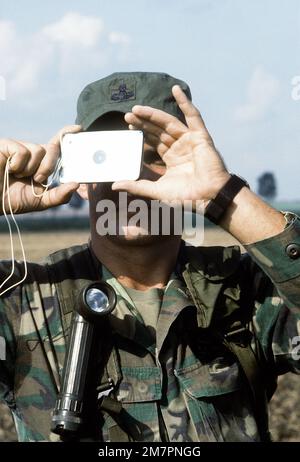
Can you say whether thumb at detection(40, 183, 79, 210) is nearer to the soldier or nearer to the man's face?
→ the soldier

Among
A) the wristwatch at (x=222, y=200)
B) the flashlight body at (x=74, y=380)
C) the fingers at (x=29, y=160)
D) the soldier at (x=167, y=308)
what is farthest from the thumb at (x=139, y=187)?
the flashlight body at (x=74, y=380)

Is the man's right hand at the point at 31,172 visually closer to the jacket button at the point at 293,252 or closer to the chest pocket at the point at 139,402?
the chest pocket at the point at 139,402

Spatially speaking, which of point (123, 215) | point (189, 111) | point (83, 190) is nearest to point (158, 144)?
point (189, 111)

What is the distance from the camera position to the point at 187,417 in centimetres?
392

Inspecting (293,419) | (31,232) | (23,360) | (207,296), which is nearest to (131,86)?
(207,296)

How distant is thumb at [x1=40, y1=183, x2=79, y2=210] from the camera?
397 cm

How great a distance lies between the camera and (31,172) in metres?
4.02

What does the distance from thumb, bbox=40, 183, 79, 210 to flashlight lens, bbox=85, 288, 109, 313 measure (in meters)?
0.45

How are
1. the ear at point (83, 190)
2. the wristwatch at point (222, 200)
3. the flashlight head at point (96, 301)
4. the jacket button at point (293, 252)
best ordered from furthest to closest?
the ear at point (83, 190) → the wristwatch at point (222, 200) → the jacket button at point (293, 252) → the flashlight head at point (96, 301)

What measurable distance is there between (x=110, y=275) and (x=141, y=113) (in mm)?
797

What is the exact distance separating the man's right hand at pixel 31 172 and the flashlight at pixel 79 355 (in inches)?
18.2

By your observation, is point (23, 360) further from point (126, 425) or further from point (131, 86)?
point (131, 86)

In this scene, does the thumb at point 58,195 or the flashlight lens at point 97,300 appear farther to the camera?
the thumb at point 58,195

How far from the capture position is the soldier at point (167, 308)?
3.87 meters
